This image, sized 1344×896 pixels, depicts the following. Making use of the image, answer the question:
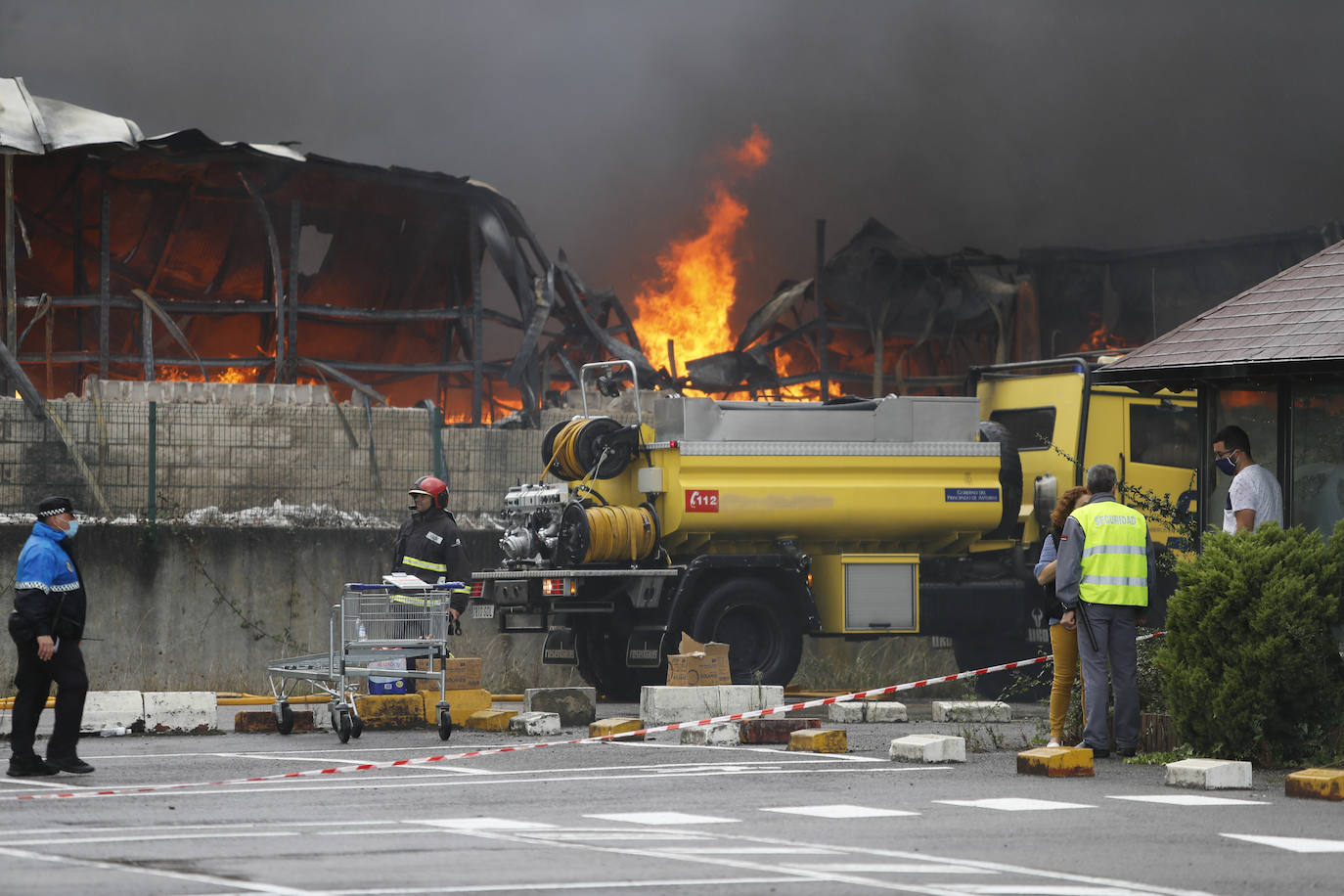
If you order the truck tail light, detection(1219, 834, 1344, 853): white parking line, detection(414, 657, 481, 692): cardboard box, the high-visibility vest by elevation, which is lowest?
detection(1219, 834, 1344, 853): white parking line

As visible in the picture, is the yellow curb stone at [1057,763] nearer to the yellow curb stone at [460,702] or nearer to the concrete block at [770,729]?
the concrete block at [770,729]

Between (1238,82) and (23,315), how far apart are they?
1992 centimetres

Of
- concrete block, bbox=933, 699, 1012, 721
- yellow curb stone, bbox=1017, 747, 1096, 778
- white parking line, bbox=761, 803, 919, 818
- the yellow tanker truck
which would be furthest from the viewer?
the yellow tanker truck

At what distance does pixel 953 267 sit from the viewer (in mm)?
30625

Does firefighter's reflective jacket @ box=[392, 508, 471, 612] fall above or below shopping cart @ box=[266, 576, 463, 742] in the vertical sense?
above

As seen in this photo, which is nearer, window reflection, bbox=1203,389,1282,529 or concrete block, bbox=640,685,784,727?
window reflection, bbox=1203,389,1282,529

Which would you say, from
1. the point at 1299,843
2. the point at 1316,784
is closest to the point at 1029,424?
the point at 1316,784

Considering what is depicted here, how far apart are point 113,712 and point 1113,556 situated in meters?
7.40

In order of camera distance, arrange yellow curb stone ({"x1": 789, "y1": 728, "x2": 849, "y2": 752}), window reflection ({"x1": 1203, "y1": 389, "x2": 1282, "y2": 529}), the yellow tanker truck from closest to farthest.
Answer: yellow curb stone ({"x1": 789, "y1": 728, "x2": 849, "y2": 752}), window reflection ({"x1": 1203, "y1": 389, "x2": 1282, "y2": 529}), the yellow tanker truck

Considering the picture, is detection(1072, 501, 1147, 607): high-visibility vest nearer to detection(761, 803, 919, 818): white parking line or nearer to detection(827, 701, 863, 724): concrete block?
detection(761, 803, 919, 818): white parking line

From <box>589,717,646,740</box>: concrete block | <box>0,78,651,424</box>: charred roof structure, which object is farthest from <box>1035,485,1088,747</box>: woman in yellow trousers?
<box>0,78,651,424</box>: charred roof structure

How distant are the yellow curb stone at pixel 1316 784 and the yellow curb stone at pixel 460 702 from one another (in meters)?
6.90

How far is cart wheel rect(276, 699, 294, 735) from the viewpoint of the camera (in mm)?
14516

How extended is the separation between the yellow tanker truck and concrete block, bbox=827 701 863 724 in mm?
1754
